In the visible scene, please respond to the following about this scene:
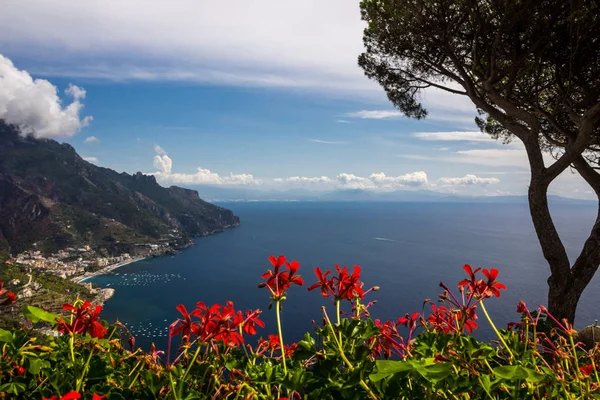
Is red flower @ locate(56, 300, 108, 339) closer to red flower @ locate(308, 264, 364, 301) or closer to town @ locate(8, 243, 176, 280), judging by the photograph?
red flower @ locate(308, 264, 364, 301)

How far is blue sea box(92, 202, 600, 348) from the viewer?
5784 cm

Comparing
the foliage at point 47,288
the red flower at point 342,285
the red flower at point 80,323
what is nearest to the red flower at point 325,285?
the red flower at point 342,285

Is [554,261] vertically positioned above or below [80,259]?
above

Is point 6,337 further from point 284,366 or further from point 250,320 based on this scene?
point 284,366

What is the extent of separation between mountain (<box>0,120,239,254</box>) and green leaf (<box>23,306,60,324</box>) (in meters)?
144

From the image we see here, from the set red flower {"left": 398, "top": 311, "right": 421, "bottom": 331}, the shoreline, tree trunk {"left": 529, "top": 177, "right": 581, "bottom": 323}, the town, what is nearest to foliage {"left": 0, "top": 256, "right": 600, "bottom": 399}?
red flower {"left": 398, "top": 311, "right": 421, "bottom": 331}

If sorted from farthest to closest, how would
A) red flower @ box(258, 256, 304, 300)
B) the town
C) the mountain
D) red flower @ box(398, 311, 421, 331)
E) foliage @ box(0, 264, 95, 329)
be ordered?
the mountain
the town
foliage @ box(0, 264, 95, 329)
red flower @ box(398, 311, 421, 331)
red flower @ box(258, 256, 304, 300)

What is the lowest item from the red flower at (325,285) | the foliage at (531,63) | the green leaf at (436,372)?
the green leaf at (436,372)

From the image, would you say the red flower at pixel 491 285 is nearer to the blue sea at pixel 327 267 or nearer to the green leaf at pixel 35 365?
the green leaf at pixel 35 365

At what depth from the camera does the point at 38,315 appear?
5.15 feet

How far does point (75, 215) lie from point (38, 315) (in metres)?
176

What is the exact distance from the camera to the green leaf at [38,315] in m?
1.52

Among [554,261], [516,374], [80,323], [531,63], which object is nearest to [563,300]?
[554,261]

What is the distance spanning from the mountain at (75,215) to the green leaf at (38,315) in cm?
14388
